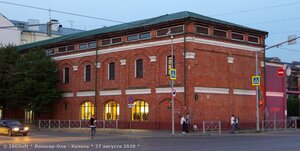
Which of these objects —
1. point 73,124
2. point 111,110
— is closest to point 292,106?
point 111,110

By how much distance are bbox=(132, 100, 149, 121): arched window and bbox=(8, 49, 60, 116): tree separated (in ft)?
39.6

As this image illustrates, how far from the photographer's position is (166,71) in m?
43.0

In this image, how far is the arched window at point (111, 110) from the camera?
47.6 metres

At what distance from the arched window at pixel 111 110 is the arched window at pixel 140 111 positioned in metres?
2.47

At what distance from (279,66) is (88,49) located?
22.0m

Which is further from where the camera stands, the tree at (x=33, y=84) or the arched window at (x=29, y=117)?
the arched window at (x=29, y=117)

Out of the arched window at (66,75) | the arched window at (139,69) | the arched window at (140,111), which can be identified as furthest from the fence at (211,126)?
the arched window at (66,75)

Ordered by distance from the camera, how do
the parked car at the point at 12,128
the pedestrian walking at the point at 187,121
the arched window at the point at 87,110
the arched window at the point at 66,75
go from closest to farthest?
the parked car at the point at 12,128, the pedestrian walking at the point at 187,121, the arched window at the point at 87,110, the arched window at the point at 66,75

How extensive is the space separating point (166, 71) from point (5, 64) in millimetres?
22529

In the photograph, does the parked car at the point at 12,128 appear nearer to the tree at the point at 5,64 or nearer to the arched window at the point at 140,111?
the arched window at the point at 140,111

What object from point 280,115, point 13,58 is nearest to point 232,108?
point 280,115

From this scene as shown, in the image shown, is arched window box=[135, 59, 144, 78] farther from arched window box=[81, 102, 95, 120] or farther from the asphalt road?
the asphalt road

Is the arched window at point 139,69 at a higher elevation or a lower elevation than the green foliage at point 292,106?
higher

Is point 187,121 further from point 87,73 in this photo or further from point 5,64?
point 5,64
